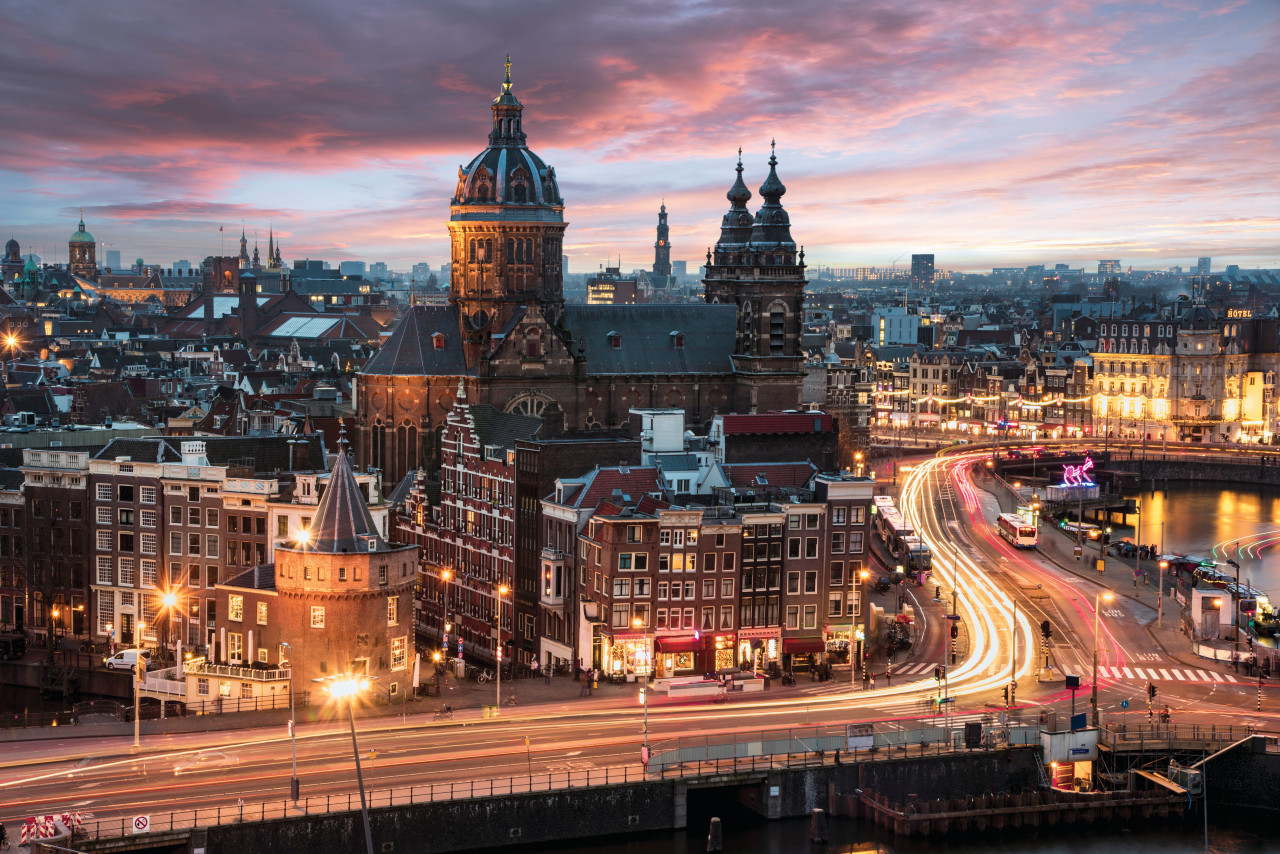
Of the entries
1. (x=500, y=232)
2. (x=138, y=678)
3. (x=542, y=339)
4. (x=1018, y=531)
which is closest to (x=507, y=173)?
(x=500, y=232)

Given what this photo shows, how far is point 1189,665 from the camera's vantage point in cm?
10925

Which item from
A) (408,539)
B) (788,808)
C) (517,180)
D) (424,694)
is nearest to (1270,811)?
(788,808)

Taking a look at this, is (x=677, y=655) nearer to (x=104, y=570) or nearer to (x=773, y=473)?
(x=773, y=473)

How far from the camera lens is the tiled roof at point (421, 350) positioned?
5635 inches

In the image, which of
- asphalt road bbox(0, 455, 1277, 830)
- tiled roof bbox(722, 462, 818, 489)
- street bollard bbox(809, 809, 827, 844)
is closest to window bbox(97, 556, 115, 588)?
asphalt road bbox(0, 455, 1277, 830)

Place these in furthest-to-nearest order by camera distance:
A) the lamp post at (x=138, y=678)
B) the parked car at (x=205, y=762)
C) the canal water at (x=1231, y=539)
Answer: the canal water at (x=1231, y=539)
the lamp post at (x=138, y=678)
the parked car at (x=205, y=762)

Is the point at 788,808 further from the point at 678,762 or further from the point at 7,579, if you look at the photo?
the point at 7,579

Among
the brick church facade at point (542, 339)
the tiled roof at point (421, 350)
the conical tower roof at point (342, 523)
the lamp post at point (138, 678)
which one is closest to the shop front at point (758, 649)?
the conical tower roof at point (342, 523)

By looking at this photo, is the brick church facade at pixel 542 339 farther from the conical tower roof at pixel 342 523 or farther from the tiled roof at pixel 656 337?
the conical tower roof at pixel 342 523

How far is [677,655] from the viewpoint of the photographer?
4048 inches

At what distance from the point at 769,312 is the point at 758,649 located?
2225 inches

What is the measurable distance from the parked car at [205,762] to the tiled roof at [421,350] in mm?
64569

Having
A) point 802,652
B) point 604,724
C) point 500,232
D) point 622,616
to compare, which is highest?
point 500,232

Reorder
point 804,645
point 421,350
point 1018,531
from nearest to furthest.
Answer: point 804,645 < point 421,350 < point 1018,531
